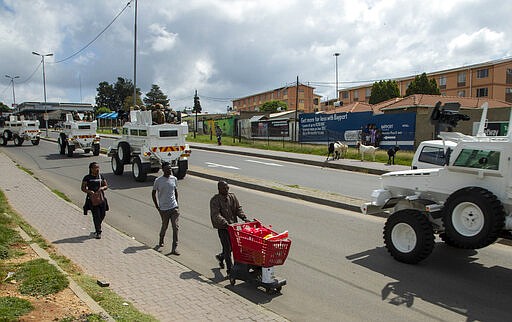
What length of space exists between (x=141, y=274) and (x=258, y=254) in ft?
5.90

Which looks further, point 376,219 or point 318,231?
point 376,219

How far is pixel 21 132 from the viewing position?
33875mm

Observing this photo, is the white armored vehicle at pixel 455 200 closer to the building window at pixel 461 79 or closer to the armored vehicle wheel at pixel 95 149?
the armored vehicle wheel at pixel 95 149

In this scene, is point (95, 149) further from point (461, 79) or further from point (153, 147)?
point (461, 79)

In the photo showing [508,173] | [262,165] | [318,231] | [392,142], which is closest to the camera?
[508,173]

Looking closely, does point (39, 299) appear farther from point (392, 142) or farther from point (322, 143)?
point (322, 143)

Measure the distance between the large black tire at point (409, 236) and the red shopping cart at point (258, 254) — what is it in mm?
2293

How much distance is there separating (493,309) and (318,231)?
398 centimetres

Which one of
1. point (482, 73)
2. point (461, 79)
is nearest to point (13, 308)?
point (482, 73)

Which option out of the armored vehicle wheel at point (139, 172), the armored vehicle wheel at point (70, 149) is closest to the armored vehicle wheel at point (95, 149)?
the armored vehicle wheel at point (70, 149)

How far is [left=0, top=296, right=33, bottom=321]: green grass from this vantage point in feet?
13.6

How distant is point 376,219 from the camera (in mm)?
9961

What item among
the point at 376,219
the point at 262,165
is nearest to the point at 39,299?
the point at 376,219

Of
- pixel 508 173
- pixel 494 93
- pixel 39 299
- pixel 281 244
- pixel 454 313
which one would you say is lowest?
pixel 454 313
